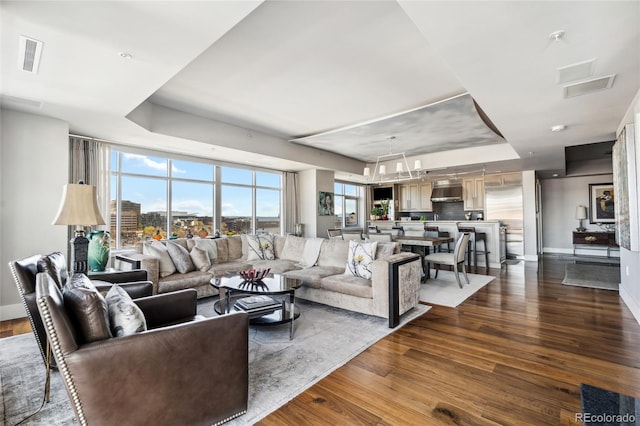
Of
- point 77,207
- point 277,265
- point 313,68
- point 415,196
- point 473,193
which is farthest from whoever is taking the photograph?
point 415,196

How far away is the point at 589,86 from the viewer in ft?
9.30

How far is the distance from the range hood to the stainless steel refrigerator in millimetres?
936

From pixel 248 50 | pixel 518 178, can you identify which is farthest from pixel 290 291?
pixel 518 178

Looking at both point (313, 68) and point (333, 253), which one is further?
point (333, 253)

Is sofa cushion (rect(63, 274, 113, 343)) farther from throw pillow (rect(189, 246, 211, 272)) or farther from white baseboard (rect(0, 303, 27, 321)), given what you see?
white baseboard (rect(0, 303, 27, 321))

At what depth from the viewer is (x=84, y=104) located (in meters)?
3.39

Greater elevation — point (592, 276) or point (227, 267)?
point (227, 267)

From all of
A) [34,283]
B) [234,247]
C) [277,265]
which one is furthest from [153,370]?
[234,247]

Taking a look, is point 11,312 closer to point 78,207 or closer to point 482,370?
point 78,207

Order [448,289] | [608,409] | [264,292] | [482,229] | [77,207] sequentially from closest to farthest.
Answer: [608,409] < [77,207] < [264,292] < [448,289] < [482,229]

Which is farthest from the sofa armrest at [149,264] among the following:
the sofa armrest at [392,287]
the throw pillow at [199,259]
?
the sofa armrest at [392,287]

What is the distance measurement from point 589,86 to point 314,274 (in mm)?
3552

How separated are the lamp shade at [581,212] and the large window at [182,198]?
909 cm

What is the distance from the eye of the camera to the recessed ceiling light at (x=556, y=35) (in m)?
2.03
